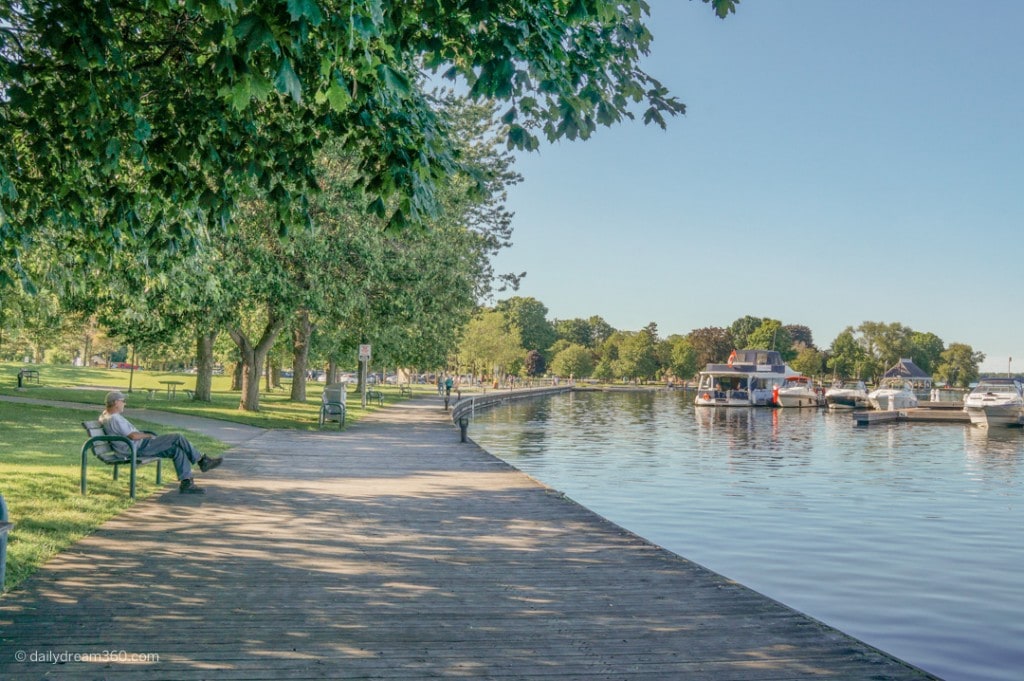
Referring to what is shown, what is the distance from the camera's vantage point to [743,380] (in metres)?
88.0

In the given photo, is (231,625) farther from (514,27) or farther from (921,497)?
(921,497)

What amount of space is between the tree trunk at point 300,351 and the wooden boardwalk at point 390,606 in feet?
79.7

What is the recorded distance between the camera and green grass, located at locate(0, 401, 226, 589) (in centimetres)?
760

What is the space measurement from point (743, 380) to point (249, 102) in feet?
284

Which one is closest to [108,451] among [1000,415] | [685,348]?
[1000,415]

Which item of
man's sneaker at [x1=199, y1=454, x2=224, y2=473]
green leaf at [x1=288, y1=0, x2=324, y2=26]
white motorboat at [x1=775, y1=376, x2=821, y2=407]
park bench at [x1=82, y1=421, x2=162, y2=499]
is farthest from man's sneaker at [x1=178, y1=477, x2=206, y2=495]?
white motorboat at [x1=775, y1=376, x2=821, y2=407]

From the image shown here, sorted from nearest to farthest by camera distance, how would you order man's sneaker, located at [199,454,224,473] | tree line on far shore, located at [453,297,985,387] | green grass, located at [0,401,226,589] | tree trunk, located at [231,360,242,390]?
1. green grass, located at [0,401,226,589]
2. man's sneaker, located at [199,454,224,473]
3. tree trunk, located at [231,360,242,390]
4. tree line on far shore, located at [453,297,985,387]

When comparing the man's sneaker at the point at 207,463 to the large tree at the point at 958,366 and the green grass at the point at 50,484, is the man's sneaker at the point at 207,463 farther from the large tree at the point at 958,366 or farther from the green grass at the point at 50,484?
the large tree at the point at 958,366

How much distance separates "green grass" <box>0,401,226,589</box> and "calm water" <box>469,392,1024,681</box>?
7.48 m

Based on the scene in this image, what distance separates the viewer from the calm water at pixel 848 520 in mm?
9039

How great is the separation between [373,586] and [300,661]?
1.85 metres

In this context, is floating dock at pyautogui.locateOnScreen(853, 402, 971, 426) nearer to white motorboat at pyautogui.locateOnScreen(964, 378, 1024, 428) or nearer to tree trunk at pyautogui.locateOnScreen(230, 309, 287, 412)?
white motorboat at pyautogui.locateOnScreen(964, 378, 1024, 428)

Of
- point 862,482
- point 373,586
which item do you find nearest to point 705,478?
point 862,482

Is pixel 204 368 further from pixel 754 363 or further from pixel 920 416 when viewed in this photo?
pixel 754 363
